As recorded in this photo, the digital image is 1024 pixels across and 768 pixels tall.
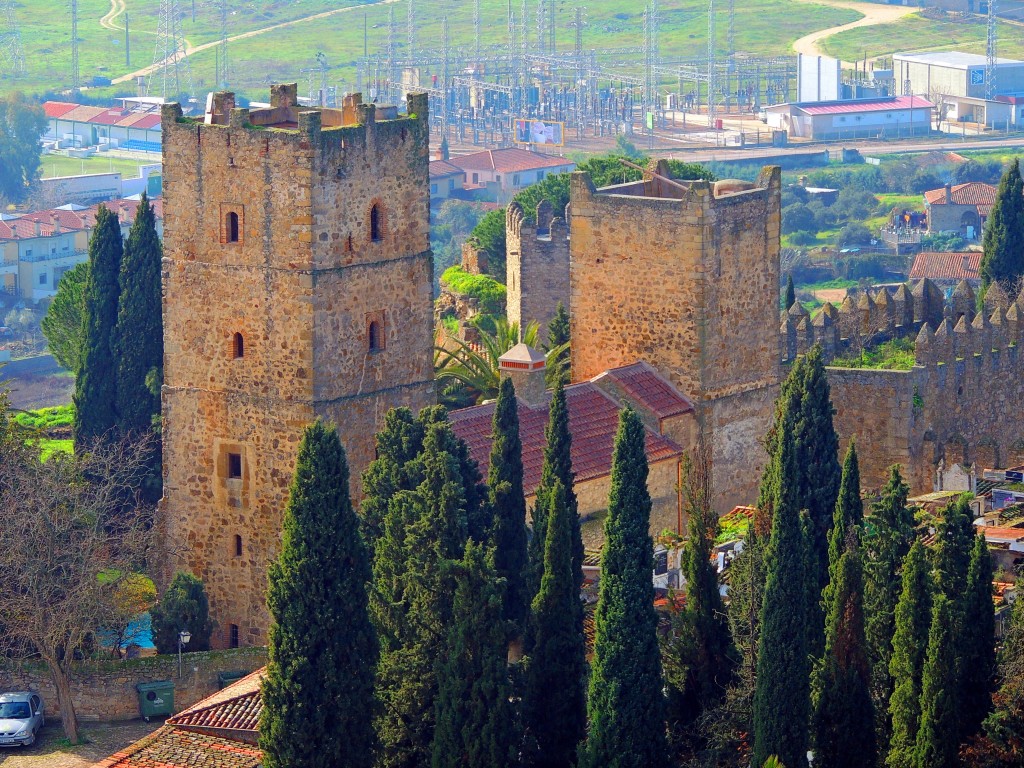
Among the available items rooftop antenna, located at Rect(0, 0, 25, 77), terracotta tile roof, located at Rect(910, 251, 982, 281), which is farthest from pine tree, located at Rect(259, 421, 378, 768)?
rooftop antenna, located at Rect(0, 0, 25, 77)

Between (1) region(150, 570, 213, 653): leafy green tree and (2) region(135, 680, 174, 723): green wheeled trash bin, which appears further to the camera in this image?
(1) region(150, 570, 213, 653): leafy green tree

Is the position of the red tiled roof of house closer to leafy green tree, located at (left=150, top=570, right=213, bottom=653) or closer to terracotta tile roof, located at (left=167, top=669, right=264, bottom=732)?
leafy green tree, located at (left=150, top=570, right=213, bottom=653)

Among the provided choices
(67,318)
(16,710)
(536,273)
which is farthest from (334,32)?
(16,710)

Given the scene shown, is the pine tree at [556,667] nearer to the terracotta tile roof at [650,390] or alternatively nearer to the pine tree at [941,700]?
the pine tree at [941,700]

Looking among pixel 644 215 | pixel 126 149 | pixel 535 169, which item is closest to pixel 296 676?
pixel 644 215

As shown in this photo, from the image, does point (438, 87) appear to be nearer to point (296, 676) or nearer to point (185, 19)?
point (185, 19)

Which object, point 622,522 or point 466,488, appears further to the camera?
point 466,488
